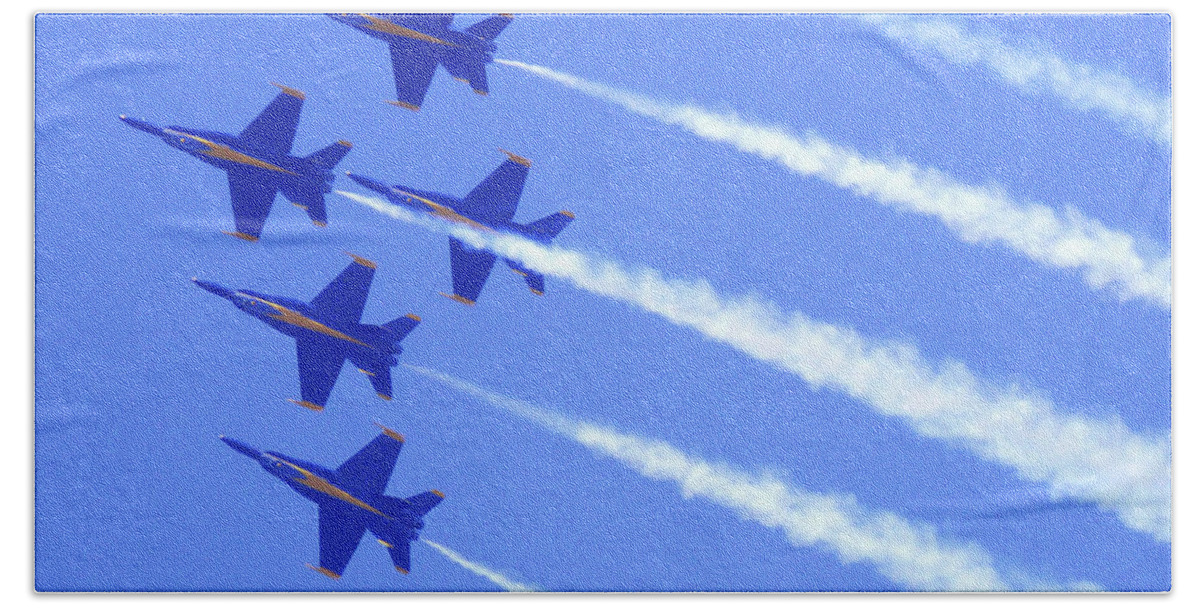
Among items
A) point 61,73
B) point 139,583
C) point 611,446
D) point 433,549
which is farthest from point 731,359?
point 61,73

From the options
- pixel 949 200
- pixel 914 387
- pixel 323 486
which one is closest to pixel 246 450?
pixel 323 486

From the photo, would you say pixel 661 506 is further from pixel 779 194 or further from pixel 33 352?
pixel 33 352

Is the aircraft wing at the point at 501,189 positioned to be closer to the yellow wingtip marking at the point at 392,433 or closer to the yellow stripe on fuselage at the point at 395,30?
the yellow stripe on fuselage at the point at 395,30

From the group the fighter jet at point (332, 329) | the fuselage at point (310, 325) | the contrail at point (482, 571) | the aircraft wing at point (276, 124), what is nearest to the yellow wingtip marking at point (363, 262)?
the fighter jet at point (332, 329)

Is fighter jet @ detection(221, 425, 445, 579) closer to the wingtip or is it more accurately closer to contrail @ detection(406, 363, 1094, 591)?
contrail @ detection(406, 363, 1094, 591)

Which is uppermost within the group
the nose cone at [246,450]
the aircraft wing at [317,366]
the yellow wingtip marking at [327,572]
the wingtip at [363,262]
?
the wingtip at [363,262]

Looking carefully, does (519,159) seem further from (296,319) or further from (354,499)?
(354,499)
